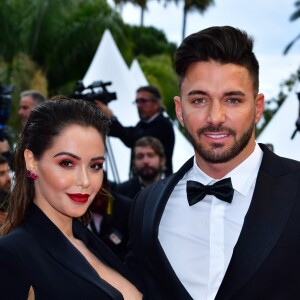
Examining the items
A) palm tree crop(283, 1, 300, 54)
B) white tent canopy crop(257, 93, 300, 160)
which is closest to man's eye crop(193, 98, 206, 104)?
white tent canopy crop(257, 93, 300, 160)

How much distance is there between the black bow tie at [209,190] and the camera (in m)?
2.49

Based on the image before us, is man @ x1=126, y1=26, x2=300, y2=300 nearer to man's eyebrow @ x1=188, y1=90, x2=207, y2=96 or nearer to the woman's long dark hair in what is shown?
man's eyebrow @ x1=188, y1=90, x2=207, y2=96

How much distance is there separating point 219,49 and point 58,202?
866 mm

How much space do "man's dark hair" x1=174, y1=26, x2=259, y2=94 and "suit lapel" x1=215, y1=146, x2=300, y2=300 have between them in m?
0.38

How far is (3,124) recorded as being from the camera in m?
5.93

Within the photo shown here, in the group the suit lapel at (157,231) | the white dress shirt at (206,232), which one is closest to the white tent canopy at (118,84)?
the suit lapel at (157,231)

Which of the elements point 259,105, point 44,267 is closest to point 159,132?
point 259,105

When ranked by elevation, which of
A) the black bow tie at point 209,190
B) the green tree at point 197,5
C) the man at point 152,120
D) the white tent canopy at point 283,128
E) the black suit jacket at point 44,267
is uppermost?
the green tree at point 197,5

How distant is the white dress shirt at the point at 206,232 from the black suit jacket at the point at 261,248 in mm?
60

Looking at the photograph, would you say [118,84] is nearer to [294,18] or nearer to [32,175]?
[32,175]

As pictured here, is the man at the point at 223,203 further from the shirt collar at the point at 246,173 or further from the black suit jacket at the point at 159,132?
the black suit jacket at the point at 159,132

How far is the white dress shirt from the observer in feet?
8.05

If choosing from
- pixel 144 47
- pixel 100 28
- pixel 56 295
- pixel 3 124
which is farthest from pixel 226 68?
pixel 144 47

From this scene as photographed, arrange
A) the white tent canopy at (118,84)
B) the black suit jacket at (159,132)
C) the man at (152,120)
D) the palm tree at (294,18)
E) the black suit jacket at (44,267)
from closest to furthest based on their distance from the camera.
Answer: the black suit jacket at (44,267) → the black suit jacket at (159,132) → the man at (152,120) → the white tent canopy at (118,84) → the palm tree at (294,18)
